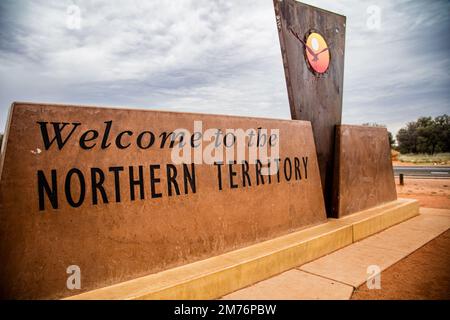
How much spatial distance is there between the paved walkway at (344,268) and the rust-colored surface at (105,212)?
521 mm

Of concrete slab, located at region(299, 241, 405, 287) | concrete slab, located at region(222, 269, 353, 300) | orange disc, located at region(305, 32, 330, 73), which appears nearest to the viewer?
concrete slab, located at region(222, 269, 353, 300)

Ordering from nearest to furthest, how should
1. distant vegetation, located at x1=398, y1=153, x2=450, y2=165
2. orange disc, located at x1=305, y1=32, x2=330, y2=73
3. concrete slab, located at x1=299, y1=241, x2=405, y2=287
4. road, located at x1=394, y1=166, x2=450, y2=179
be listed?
1. concrete slab, located at x1=299, y1=241, x2=405, y2=287
2. orange disc, located at x1=305, y1=32, x2=330, y2=73
3. road, located at x1=394, y1=166, x2=450, y2=179
4. distant vegetation, located at x1=398, y1=153, x2=450, y2=165

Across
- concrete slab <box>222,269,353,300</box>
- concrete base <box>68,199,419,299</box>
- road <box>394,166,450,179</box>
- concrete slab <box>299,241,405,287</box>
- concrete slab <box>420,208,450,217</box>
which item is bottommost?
road <box>394,166,450,179</box>

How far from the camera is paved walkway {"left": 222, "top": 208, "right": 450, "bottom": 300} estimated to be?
2.31 metres

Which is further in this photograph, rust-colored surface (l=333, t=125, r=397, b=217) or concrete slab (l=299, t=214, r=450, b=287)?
rust-colored surface (l=333, t=125, r=397, b=217)

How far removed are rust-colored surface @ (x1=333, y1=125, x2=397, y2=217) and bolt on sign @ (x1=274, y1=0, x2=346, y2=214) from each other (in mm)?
151

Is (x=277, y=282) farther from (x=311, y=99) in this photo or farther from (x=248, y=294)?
(x=311, y=99)

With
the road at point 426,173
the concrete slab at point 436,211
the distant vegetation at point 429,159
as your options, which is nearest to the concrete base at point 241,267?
the concrete slab at point 436,211

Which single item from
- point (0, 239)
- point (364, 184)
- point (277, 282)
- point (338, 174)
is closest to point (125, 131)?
point (0, 239)

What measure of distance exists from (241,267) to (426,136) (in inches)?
2630

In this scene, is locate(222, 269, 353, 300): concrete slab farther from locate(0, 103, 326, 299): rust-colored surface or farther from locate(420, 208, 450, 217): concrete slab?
locate(420, 208, 450, 217): concrete slab

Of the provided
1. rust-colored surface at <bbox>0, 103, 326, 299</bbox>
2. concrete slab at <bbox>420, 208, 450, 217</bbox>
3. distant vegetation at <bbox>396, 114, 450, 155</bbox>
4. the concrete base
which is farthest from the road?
distant vegetation at <bbox>396, 114, 450, 155</bbox>
